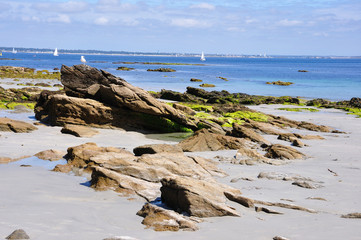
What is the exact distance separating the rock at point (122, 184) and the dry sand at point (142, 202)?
22 centimetres

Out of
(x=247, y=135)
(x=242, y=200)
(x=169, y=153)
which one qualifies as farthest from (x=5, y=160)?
(x=247, y=135)

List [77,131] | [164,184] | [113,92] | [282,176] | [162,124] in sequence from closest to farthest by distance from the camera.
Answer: [164,184]
[282,176]
[77,131]
[113,92]
[162,124]

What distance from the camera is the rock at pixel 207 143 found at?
14.7 meters

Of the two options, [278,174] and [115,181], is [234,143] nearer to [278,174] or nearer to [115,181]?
[278,174]

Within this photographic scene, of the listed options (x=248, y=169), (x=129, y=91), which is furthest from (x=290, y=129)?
(x=248, y=169)

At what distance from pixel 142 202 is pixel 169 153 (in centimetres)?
317

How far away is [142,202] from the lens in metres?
7.88

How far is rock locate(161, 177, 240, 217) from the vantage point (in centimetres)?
700

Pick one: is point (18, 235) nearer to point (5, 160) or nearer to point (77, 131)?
point (5, 160)

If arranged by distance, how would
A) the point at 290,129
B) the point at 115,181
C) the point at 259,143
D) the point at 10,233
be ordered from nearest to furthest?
1. the point at 10,233
2. the point at 115,181
3. the point at 259,143
4. the point at 290,129

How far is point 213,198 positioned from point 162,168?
7.64 ft

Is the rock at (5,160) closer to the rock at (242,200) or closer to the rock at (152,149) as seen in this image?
the rock at (152,149)

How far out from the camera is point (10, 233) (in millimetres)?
5625

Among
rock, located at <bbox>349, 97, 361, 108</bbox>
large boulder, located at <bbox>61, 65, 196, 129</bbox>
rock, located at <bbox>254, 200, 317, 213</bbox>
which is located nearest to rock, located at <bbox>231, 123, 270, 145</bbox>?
large boulder, located at <bbox>61, 65, 196, 129</bbox>
